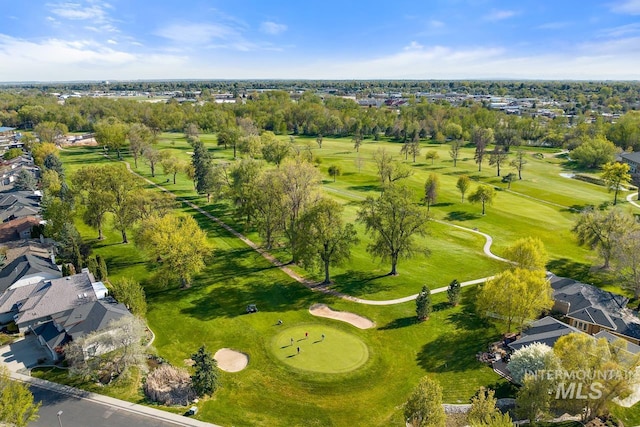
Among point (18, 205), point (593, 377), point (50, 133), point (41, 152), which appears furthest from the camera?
point (50, 133)

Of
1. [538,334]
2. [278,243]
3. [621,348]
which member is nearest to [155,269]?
[278,243]

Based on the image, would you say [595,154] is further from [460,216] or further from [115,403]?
[115,403]

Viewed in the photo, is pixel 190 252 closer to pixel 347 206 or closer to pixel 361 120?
pixel 347 206

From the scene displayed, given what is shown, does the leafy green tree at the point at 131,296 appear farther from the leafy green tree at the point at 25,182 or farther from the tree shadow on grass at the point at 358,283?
the leafy green tree at the point at 25,182

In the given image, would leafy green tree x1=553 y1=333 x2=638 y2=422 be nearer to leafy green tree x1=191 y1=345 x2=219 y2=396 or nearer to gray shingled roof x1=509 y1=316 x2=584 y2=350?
gray shingled roof x1=509 y1=316 x2=584 y2=350

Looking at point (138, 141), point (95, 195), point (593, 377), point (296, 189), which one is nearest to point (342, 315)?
point (296, 189)
